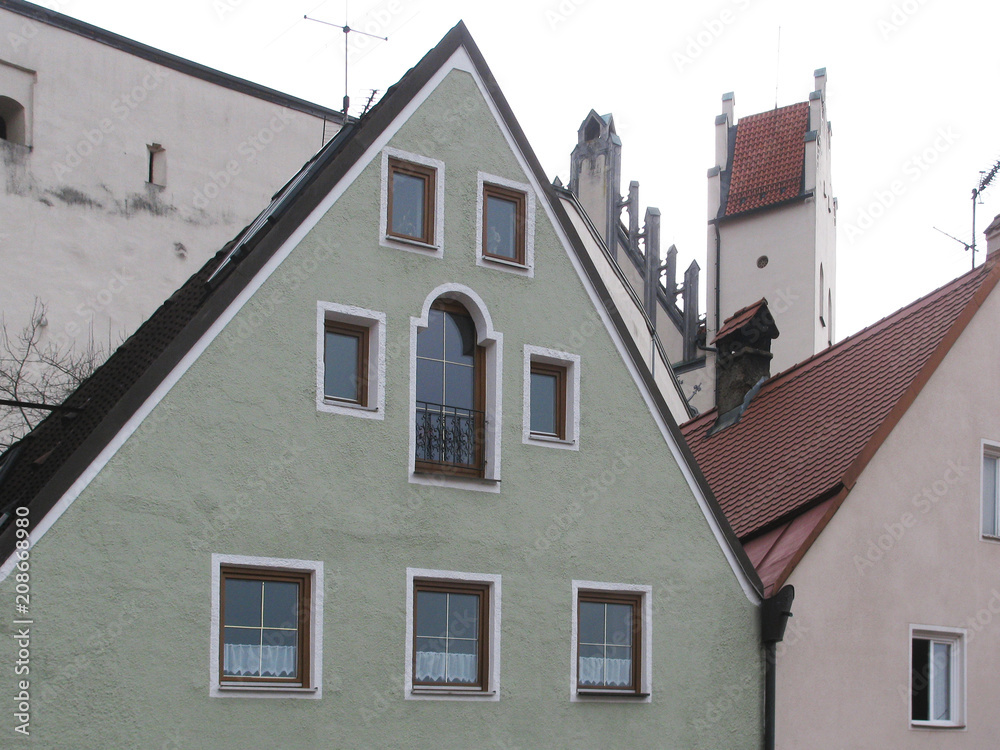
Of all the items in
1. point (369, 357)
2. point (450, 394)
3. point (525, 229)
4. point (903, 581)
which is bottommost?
point (903, 581)

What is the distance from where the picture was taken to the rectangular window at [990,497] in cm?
1939

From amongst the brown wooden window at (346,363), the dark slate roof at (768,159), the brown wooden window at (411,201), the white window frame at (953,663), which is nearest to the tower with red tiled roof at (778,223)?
the dark slate roof at (768,159)

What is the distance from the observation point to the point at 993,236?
2136cm

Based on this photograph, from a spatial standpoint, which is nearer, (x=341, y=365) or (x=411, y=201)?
(x=341, y=365)

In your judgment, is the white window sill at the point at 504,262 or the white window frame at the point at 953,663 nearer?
the white window sill at the point at 504,262

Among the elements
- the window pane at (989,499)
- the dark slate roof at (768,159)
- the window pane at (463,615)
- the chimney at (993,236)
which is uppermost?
the dark slate roof at (768,159)

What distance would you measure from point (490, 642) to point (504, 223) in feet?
14.3

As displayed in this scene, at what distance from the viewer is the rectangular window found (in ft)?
63.6

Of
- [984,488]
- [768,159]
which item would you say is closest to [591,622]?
[984,488]

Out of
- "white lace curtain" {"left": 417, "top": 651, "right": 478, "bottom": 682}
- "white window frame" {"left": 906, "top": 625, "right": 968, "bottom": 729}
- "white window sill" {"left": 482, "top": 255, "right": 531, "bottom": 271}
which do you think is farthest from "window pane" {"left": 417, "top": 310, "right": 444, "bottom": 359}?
"white window frame" {"left": 906, "top": 625, "right": 968, "bottom": 729}

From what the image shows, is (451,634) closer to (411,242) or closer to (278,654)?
(278,654)

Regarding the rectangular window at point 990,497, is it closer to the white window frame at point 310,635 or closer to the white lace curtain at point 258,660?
the white window frame at point 310,635

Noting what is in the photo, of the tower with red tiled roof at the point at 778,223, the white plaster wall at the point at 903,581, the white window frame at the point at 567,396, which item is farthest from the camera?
the tower with red tiled roof at the point at 778,223

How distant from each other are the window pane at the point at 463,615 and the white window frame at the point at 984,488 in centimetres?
742
